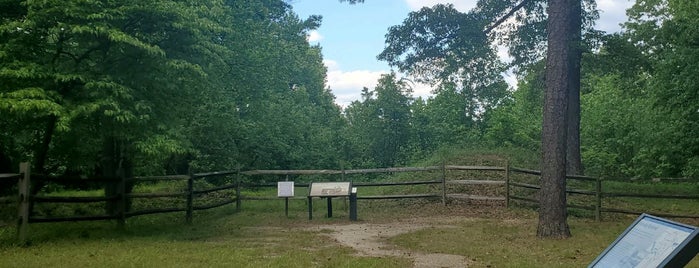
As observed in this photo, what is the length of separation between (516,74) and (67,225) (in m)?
16.8

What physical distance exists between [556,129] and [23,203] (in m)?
9.90

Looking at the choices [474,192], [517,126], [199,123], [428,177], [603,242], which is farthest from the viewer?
[517,126]

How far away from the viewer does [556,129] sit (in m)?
10.9

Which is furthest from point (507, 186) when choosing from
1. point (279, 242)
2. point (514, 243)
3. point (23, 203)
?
point (23, 203)

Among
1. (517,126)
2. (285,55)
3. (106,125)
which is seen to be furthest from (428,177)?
(517,126)

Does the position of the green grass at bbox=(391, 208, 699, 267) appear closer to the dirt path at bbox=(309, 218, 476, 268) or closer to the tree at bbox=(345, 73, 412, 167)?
the dirt path at bbox=(309, 218, 476, 268)

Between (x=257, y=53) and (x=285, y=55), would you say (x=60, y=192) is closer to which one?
(x=257, y=53)

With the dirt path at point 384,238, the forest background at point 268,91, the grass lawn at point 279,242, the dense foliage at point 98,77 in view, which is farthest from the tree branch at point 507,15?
the dense foliage at point 98,77

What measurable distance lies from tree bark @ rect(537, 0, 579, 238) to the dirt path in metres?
2.85

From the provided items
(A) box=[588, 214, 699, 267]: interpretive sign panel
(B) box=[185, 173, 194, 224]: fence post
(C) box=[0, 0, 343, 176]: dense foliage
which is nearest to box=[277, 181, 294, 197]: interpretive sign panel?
(B) box=[185, 173, 194, 224]: fence post

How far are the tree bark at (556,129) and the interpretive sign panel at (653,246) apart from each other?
6838 millimetres

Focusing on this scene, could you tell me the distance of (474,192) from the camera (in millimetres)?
18078

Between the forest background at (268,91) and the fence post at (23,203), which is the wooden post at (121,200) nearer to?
the forest background at (268,91)

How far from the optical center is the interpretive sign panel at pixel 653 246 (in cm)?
349
